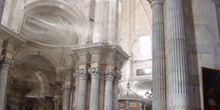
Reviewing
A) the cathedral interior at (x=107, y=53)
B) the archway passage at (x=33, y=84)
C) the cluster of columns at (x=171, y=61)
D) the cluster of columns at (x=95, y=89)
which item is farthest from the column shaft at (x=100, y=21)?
the archway passage at (x=33, y=84)

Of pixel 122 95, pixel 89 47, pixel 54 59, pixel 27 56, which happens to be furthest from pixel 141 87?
pixel 89 47

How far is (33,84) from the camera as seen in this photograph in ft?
81.4

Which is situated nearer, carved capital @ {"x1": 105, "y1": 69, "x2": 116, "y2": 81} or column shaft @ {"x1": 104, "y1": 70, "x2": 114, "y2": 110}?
column shaft @ {"x1": 104, "y1": 70, "x2": 114, "y2": 110}

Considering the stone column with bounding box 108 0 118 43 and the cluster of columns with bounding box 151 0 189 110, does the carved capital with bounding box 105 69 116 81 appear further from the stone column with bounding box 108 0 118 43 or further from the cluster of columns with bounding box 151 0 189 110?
the cluster of columns with bounding box 151 0 189 110

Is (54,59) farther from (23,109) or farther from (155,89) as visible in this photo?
(155,89)

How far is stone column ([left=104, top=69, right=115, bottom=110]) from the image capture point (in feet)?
46.6

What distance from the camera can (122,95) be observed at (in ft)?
71.7

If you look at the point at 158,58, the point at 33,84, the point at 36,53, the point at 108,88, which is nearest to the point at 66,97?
the point at 36,53

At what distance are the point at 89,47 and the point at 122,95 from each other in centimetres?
829

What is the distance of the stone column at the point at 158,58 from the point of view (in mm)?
7072

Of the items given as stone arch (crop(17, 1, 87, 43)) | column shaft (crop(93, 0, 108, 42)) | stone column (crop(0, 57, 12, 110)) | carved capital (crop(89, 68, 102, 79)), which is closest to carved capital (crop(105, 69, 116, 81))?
carved capital (crop(89, 68, 102, 79))

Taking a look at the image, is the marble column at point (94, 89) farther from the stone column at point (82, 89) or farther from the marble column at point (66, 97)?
the marble column at point (66, 97)

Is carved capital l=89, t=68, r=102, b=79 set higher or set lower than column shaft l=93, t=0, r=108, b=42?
lower

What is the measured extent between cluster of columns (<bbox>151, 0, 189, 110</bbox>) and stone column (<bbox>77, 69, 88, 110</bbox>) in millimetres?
7473
